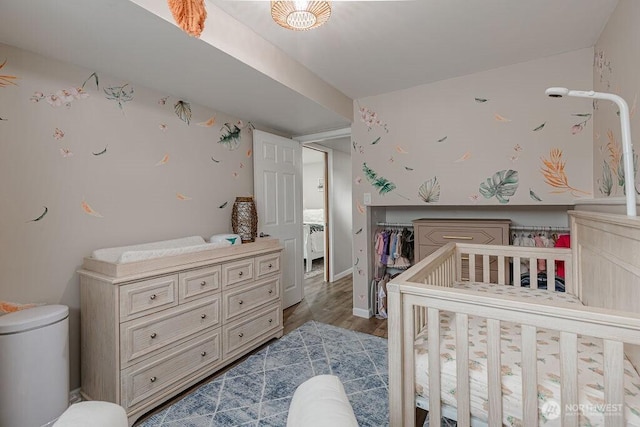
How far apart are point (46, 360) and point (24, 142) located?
1135 millimetres

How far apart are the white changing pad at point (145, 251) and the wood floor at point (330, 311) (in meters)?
1.22

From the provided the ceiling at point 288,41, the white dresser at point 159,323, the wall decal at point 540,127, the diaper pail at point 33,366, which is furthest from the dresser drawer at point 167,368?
the wall decal at point 540,127

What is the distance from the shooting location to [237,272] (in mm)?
2178

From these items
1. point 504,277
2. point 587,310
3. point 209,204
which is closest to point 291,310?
point 209,204

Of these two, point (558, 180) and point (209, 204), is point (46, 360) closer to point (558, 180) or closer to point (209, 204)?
point (209, 204)

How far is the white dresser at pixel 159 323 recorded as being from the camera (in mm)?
1552

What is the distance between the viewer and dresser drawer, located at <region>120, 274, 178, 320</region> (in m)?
1.55

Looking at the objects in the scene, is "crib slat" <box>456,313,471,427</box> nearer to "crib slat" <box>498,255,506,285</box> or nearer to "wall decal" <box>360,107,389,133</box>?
"crib slat" <box>498,255,506,285</box>

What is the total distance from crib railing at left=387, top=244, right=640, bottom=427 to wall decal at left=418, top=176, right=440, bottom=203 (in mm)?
1446

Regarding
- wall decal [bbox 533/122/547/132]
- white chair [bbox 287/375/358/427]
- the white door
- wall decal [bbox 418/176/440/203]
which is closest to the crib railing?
white chair [bbox 287/375/358/427]

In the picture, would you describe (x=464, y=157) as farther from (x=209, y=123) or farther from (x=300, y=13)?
(x=209, y=123)

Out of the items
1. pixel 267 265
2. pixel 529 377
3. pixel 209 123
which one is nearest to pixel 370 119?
pixel 209 123

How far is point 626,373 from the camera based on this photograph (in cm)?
102

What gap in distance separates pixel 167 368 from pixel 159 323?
29 cm
